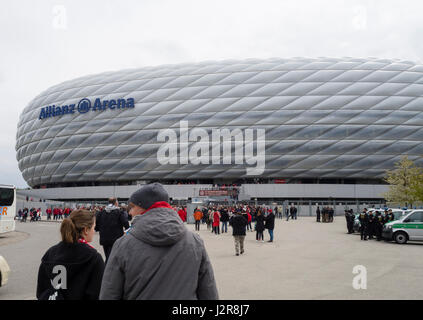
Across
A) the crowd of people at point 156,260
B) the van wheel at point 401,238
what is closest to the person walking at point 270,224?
the van wheel at point 401,238

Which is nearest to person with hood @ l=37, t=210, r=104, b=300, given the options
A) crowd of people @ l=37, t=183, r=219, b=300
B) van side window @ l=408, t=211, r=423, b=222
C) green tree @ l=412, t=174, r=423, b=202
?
crowd of people @ l=37, t=183, r=219, b=300

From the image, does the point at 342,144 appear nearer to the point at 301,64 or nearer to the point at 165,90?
the point at 301,64

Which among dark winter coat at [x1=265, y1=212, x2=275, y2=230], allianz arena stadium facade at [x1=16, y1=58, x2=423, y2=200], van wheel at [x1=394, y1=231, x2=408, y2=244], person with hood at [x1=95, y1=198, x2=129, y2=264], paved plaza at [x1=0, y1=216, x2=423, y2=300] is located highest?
allianz arena stadium facade at [x1=16, y1=58, x2=423, y2=200]

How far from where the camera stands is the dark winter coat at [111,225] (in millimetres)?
8297

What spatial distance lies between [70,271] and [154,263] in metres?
1.02

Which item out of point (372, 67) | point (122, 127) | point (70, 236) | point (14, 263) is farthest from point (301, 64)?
point (70, 236)

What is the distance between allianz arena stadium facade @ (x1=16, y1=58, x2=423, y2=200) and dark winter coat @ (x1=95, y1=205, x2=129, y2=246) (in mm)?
43913

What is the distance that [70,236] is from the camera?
309 cm

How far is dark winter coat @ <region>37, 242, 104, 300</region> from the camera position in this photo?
300 centimetres

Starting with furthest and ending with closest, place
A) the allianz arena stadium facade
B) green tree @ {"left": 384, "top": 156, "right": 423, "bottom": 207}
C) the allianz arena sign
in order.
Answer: the allianz arena sign, the allianz arena stadium facade, green tree @ {"left": 384, "top": 156, "right": 423, "bottom": 207}

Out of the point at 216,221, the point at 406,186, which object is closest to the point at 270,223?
the point at 216,221

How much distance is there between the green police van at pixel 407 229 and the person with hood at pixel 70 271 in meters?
16.6

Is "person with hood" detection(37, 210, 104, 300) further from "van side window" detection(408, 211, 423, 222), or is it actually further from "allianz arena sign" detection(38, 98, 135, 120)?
"allianz arena sign" detection(38, 98, 135, 120)

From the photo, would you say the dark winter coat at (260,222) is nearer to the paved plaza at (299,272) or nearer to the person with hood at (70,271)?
the paved plaza at (299,272)
